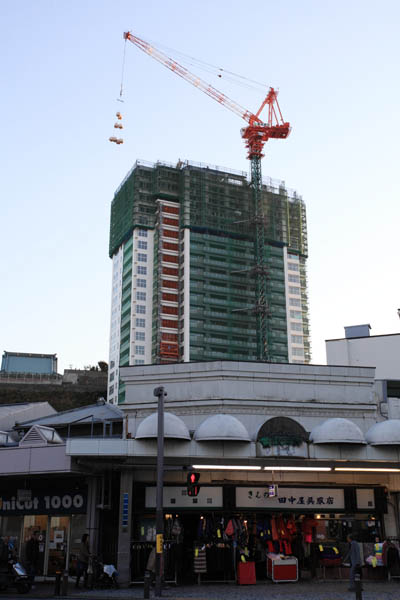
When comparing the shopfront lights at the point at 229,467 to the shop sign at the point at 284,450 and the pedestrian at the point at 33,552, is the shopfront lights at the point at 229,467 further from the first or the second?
the pedestrian at the point at 33,552

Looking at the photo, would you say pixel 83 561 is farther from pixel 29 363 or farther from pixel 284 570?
pixel 29 363

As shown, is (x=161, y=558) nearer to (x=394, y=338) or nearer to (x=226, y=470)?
(x=226, y=470)

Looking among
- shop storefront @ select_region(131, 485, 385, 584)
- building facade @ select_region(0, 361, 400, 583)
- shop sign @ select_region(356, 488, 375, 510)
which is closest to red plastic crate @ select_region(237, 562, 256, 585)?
shop storefront @ select_region(131, 485, 385, 584)

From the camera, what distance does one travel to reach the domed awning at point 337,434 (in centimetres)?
2516

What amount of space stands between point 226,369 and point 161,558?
8.78m

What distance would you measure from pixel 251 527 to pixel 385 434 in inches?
279

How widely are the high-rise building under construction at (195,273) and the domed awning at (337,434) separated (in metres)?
97.5

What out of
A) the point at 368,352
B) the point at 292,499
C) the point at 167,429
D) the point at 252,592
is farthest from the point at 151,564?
the point at 368,352

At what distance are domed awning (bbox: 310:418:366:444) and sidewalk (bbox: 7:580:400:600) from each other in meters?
5.30

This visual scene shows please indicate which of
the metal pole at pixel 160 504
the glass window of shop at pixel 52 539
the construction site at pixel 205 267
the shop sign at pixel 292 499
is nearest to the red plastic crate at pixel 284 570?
the shop sign at pixel 292 499

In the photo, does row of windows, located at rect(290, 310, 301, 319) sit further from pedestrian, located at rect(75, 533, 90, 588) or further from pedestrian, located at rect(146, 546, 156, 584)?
pedestrian, located at rect(146, 546, 156, 584)

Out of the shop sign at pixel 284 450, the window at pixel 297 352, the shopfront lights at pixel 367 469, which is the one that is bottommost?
the shopfront lights at pixel 367 469

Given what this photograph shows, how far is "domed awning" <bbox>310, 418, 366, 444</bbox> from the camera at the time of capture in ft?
82.5

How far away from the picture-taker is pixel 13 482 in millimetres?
29578
